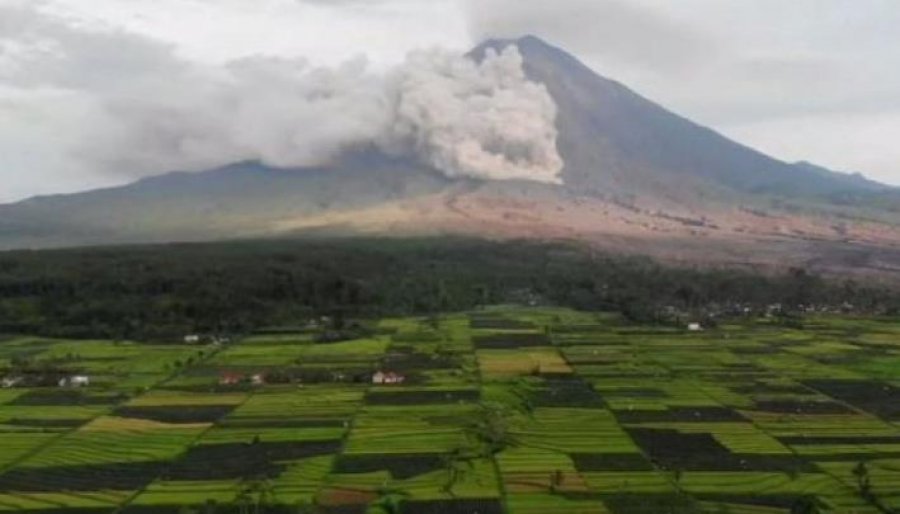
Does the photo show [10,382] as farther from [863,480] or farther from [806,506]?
[806,506]

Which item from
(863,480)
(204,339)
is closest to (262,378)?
(204,339)

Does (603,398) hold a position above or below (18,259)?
below

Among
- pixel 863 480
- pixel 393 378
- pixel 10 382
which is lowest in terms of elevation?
pixel 863 480

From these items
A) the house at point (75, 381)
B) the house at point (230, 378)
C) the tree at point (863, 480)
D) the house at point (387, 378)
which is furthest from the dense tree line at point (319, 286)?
the tree at point (863, 480)

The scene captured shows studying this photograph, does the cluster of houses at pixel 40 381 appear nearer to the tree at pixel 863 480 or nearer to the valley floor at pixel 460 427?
the valley floor at pixel 460 427

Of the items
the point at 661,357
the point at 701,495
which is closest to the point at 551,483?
the point at 701,495

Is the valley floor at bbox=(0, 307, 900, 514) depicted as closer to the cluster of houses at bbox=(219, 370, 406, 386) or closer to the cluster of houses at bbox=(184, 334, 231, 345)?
the cluster of houses at bbox=(219, 370, 406, 386)

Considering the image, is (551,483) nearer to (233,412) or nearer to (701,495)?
(701,495)
